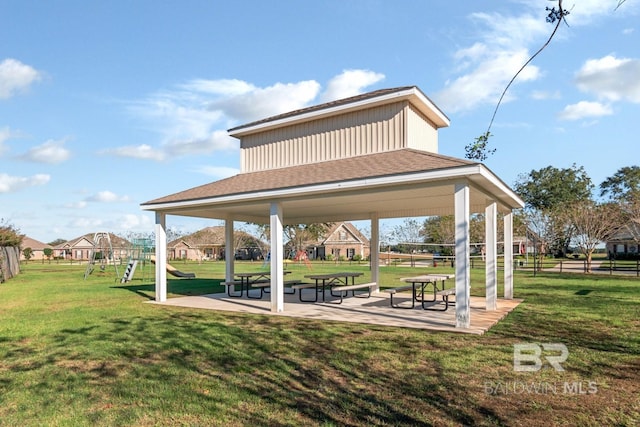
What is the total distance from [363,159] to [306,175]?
154 cm

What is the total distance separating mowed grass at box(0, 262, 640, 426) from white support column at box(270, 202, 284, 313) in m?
1.31

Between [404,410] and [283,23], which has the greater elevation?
[283,23]

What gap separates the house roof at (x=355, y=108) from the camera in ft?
37.4

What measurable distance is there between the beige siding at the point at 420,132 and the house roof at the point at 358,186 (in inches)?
33.8

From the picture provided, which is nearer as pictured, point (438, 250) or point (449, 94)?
point (449, 94)

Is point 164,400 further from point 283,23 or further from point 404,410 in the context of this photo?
point 283,23

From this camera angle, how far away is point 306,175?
11398 mm

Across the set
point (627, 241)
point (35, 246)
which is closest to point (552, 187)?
point (627, 241)

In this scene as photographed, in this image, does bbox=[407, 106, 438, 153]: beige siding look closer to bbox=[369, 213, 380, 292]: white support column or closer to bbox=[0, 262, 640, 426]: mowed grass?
bbox=[369, 213, 380, 292]: white support column

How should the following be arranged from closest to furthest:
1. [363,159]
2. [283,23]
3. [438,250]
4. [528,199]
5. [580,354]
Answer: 1. [580,354]
2. [283,23]
3. [363,159]
4. [438,250]
5. [528,199]

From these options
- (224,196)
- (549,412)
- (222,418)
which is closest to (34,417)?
(222,418)

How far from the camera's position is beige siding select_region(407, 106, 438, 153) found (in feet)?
38.3

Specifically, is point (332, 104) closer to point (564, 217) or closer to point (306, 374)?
point (306, 374)

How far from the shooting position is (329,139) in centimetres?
1292
